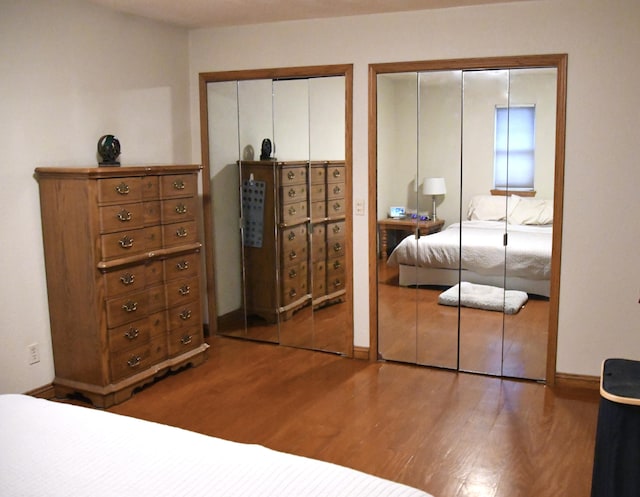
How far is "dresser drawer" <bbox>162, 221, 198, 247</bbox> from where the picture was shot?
416 cm

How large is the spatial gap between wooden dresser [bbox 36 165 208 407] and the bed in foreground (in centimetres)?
161

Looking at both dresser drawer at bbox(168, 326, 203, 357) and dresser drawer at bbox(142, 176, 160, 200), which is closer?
dresser drawer at bbox(142, 176, 160, 200)

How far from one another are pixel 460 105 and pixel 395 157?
56 cm

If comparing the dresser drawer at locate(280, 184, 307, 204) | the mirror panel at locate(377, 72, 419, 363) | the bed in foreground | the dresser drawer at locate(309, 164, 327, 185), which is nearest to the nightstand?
the mirror panel at locate(377, 72, 419, 363)

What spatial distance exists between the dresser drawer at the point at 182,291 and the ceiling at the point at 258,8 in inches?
70.3

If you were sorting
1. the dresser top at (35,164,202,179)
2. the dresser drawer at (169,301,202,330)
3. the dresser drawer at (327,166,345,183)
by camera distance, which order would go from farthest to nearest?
the dresser drawer at (327,166,345,183) → the dresser drawer at (169,301,202,330) → the dresser top at (35,164,202,179)

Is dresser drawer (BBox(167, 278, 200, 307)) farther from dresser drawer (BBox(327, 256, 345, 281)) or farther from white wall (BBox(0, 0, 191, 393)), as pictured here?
dresser drawer (BBox(327, 256, 345, 281))

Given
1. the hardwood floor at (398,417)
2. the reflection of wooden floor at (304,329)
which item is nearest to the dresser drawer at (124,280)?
the hardwood floor at (398,417)

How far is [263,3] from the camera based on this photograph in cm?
398

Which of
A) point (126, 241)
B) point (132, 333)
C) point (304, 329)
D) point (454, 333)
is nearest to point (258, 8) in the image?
point (126, 241)

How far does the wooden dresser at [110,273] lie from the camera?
365cm

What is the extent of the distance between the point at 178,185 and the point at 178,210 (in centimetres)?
17

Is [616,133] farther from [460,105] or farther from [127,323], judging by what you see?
[127,323]

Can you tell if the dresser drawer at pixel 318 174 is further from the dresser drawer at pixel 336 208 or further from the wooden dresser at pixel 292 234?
the dresser drawer at pixel 336 208
